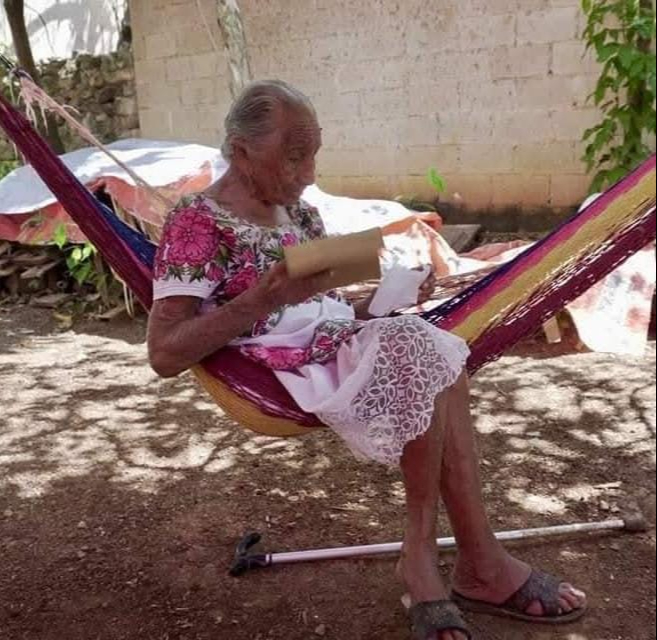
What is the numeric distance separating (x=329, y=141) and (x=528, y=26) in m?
1.36

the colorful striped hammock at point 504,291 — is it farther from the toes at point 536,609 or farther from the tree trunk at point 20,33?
the tree trunk at point 20,33

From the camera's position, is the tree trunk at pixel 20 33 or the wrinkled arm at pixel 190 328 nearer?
the wrinkled arm at pixel 190 328

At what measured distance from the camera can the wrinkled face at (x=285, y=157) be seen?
4.83ft

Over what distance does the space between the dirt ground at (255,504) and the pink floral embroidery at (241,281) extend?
0.67 meters

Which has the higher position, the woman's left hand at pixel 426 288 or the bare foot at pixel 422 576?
the woman's left hand at pixel 426 288

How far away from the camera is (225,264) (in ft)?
4.84

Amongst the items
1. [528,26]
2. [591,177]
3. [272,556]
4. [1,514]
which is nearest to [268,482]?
[272,556]

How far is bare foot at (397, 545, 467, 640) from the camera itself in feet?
4.78

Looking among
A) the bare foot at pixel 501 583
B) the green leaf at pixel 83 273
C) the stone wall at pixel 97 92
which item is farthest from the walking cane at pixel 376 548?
the stone wall at pixel 97 92

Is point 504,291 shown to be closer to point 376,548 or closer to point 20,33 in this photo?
point 376,548

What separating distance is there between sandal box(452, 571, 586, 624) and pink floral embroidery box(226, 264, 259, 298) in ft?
2.45

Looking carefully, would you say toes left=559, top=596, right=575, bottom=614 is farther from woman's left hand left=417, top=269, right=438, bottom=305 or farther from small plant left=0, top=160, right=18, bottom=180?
small plant left=0, top=160, right=18, bottom=180

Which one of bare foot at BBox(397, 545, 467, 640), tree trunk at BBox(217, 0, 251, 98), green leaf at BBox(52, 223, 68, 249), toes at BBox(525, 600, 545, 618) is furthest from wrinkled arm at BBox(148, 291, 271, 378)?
green leaf at BBox(52, 223, 68, 249)

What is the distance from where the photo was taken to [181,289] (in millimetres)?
1411
